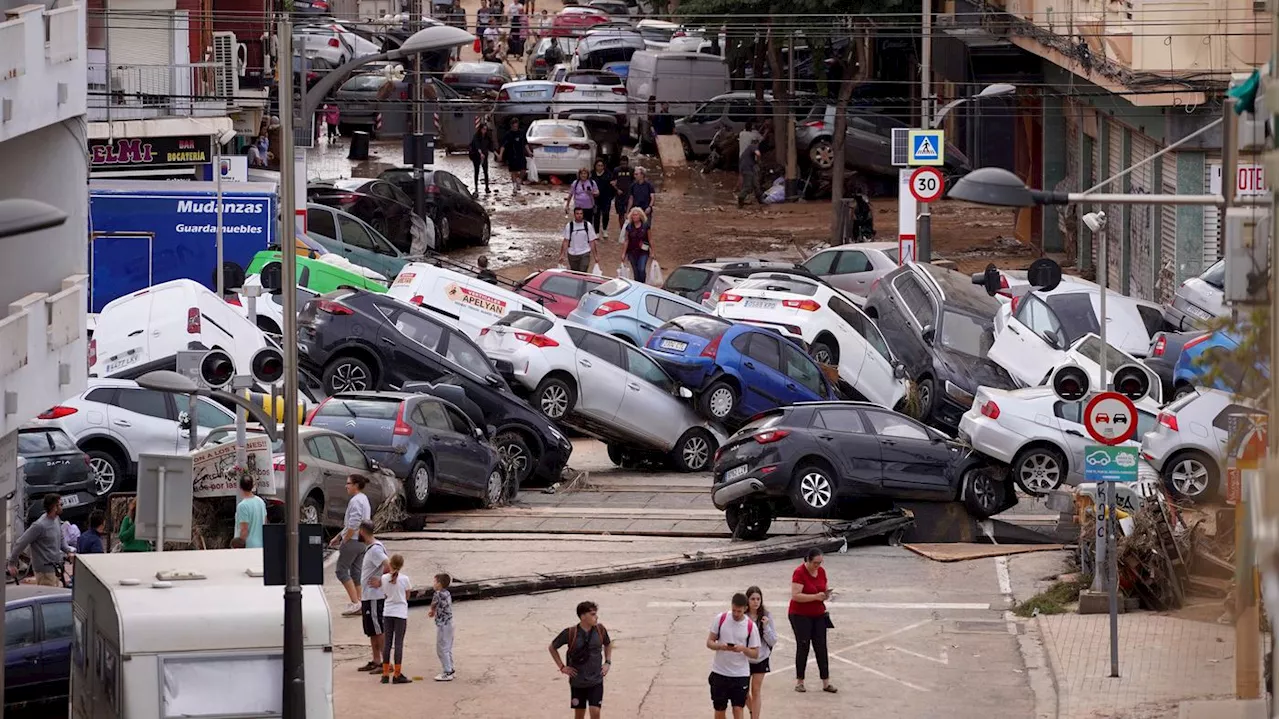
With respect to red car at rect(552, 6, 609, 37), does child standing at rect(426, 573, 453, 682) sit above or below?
below

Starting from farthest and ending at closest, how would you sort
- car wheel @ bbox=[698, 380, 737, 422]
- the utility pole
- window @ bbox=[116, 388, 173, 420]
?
car wheel @ bbox=[698, 380, 737, 422], window @ bbox=[116, 388, 173, 420], the utility pole

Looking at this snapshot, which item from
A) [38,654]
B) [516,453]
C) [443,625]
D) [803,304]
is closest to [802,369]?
[803,304]

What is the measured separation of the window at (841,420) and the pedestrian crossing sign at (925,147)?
14.0 meters

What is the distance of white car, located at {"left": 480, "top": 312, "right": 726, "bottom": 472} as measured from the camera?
2625 cm

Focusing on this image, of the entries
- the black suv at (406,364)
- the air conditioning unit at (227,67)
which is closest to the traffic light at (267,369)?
the black suv at (406,364)

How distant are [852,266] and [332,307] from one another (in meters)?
13.1

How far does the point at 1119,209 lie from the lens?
40.2 metres

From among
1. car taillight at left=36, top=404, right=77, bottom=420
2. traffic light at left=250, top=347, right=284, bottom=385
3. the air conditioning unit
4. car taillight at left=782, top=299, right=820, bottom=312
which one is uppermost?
the air conditioning unit

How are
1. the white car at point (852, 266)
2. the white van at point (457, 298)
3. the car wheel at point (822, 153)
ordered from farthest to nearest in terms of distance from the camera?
the car wheel at point (822, 153) → the white car at point (852, 266) → the white van at point (457, 298)

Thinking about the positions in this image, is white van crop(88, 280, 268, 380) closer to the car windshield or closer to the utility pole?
the utility pole

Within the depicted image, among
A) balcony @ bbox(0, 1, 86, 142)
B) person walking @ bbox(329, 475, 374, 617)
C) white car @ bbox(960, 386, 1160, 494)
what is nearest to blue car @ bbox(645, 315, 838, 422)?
white car @ bbox(960, 386, 1160, 494)

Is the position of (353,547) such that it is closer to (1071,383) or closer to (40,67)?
(40,67)

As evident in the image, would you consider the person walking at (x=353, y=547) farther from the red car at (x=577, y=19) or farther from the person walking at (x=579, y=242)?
the red car at (x=577, y=19)

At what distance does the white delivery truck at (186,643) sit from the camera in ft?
43.0
